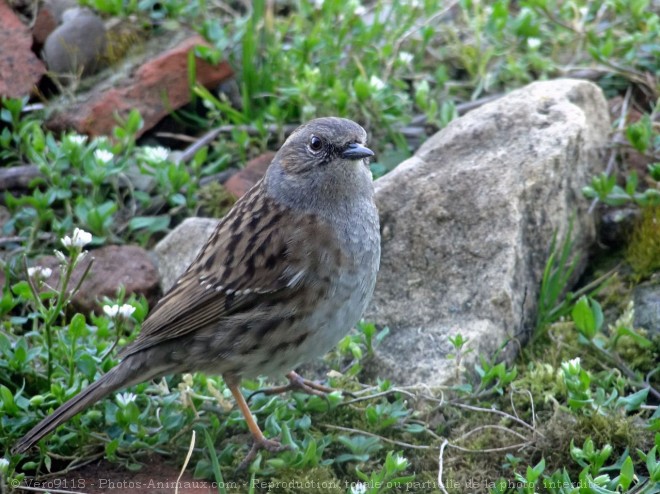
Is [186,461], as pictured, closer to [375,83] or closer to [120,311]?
[120,311]

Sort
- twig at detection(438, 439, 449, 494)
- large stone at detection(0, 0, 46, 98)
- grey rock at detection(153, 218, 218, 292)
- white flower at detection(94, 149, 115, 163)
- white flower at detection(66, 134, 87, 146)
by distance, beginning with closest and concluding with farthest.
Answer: twig at detection(438, 439, 449, 494)
grey rock at detection(153, 218, 218, 292)
white flower at detection(94, 149, 115, 163)
white flower at detection(66, 134, 87, 146)
large stone at detection(0, 0, 46, 98)

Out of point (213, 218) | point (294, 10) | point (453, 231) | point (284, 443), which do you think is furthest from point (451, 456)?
point (294, 10)

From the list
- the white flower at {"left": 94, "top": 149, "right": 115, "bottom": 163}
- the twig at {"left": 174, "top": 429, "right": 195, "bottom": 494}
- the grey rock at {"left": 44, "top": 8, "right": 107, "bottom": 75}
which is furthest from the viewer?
the grey rock at {"left": 44, "top": 8, "right": 107, "bottom": 75}

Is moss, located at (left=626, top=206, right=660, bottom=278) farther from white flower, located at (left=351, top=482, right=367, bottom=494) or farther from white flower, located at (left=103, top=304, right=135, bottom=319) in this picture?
white flower, located at (left=103, top=304, right=135, bottom=319)

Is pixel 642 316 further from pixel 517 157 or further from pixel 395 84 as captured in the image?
pixel 395 84

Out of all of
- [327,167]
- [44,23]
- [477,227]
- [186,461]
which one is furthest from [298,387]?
[44,23]

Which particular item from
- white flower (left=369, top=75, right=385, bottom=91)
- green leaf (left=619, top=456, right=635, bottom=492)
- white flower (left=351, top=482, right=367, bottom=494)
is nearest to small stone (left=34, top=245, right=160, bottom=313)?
white flower (left=369, top=75, right=385, bottom=91)

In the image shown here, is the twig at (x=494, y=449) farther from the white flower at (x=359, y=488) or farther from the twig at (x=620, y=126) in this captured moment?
the twig at (x=620, y=126)
